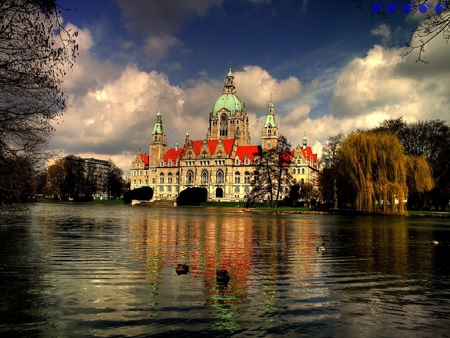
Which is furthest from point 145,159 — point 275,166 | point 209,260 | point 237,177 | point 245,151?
point 209,260

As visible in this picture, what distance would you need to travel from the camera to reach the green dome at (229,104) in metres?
140

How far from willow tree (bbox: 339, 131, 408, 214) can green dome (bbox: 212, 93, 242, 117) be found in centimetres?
8951

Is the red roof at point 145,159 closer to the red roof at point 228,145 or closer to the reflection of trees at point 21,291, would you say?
the red roof at point 228,145

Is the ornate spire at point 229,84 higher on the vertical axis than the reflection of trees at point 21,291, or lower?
higher

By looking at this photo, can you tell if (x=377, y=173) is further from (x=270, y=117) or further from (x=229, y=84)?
(x=229, y=84)

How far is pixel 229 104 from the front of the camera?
141 metres

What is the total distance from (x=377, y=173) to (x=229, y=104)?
9421 centimetres

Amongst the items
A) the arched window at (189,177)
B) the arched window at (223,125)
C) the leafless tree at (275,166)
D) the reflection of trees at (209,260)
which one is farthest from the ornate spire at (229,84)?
the reflection of trees at (209,260)

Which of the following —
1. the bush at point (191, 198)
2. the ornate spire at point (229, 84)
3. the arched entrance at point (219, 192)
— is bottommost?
the bush at point (191, 198)

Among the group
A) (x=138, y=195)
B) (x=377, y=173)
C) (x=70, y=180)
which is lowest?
(x=138, y=195)

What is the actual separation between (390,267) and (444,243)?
9940 millimetres

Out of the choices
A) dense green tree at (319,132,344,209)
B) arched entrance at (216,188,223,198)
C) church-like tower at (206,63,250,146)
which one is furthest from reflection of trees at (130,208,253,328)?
church-like tower at (206,63,250,146)

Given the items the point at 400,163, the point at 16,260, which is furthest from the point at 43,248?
the point at 400,163

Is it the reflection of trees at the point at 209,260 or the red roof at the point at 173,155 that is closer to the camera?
the reflection of trees at the point at 209,260
